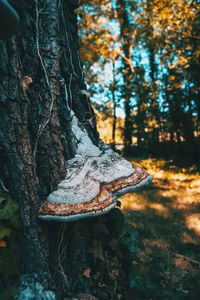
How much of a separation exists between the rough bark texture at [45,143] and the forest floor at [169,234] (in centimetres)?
59

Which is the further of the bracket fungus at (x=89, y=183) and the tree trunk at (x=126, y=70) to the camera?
the tree trunk at (x=126, y=70)

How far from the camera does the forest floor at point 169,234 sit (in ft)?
6.55

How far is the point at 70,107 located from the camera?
1.60m

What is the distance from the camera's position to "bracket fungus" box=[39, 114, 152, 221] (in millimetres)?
1080

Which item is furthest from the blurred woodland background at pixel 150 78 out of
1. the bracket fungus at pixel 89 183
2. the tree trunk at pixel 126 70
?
the bracket fungus at pixel 89 183

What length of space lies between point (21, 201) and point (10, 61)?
91cm

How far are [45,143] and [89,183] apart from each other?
455 mm

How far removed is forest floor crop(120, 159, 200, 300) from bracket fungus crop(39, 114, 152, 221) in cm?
74

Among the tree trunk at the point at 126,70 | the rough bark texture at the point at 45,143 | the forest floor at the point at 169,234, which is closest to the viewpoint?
the rough bark texture at the point at 45,143

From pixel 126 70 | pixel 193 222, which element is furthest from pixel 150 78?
pixel 193 222

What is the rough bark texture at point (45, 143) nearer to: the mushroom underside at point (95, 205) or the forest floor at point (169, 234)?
the mushroom underside at point (95, 205)

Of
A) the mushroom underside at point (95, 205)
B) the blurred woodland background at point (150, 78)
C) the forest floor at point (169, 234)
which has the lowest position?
the forest floor at point (169, 234)

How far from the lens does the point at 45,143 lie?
1336 millimetres

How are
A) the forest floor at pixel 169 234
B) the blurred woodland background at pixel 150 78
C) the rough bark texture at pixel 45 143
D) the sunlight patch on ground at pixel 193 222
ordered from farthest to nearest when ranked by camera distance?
the blurred woodland background at pixel 150 78
the sunlight patch on ground at pixel 193 222
the forest floor at pixel 169 234
the rough bark texture at pixel 45 143
